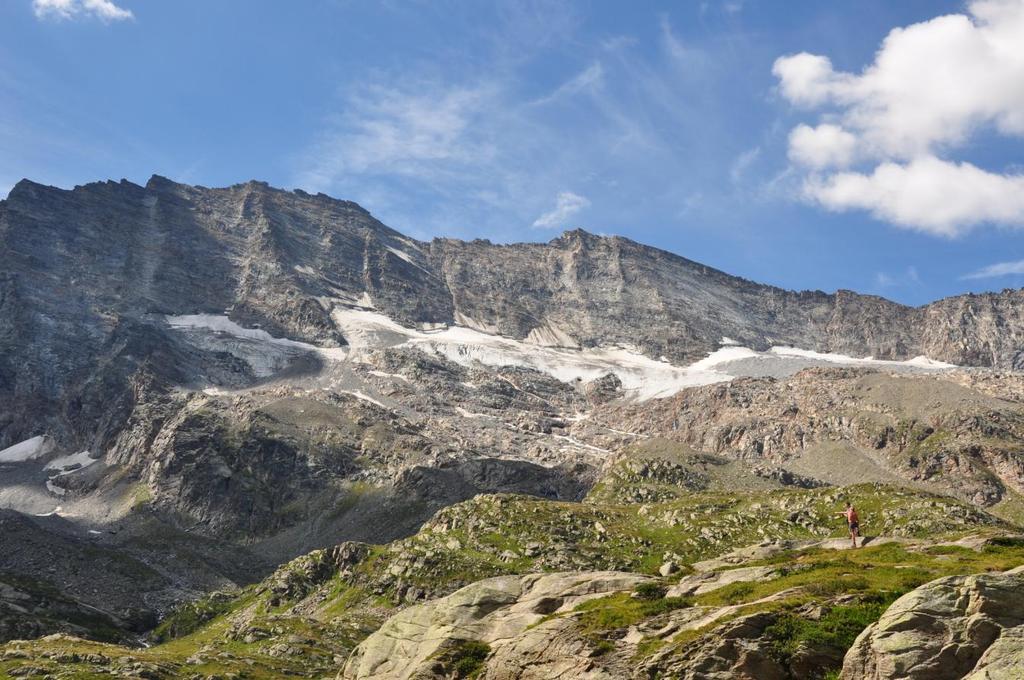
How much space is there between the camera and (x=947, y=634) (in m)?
34.0

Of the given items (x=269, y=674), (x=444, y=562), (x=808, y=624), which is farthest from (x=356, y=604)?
(x=808, y=624)

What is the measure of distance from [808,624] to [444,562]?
118314 mm

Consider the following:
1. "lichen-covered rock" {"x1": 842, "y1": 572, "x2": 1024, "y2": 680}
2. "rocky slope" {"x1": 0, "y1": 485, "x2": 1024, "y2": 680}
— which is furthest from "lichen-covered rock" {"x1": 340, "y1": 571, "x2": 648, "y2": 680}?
"lichen-covered rock" {"x1": 842, "y1": 572, "x2": 1024, "y2": 680}

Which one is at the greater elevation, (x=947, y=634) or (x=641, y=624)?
(x=947, y=634)

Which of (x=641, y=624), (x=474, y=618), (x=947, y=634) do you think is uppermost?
(x=947, y=634)

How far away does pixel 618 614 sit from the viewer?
47.0m

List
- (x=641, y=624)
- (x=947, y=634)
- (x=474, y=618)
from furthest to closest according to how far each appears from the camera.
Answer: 1. (x=474, y=618)
2. (x=641, y=624)
3. (x=947, y=634)

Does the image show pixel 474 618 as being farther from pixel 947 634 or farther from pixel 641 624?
pixel 947 634

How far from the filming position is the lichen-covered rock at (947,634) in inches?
1312

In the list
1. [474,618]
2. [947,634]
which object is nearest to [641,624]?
[474,618]

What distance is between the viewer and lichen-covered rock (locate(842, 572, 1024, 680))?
33312 mm

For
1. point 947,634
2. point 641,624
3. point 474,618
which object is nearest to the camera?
point 947,634

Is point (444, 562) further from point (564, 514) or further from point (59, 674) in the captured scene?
point (59, 674)

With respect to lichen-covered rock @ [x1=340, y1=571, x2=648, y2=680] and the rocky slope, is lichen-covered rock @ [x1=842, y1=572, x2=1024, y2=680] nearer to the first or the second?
the rocky slope
